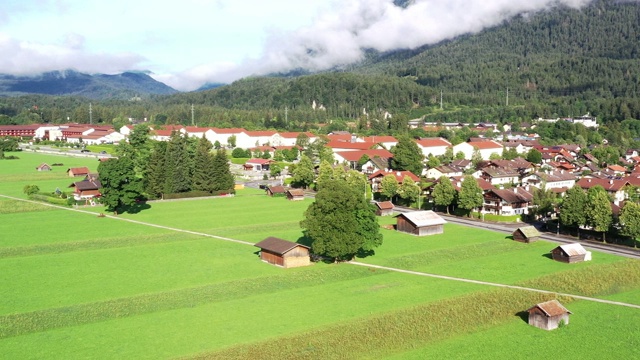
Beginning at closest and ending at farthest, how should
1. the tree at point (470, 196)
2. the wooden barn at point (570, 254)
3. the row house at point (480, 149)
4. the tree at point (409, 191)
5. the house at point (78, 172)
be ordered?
the wooden barn at point (570, 254)
the tree at point (470, 196)
the tree at point (409, 191)
the house at point (78, 172)
the row house at point (480, 149)

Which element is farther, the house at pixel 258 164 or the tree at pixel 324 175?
the house at pixel 258 164

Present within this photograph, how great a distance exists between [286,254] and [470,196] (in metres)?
26.1

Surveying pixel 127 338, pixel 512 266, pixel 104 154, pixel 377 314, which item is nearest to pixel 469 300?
pixel 377 314

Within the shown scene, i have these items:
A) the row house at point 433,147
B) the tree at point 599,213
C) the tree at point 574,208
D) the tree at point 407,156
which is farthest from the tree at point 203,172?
the row house at point 433,147

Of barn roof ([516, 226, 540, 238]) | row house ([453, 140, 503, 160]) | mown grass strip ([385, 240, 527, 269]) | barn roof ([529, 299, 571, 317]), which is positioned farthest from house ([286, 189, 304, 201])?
row house ([453, 140, 503, 160])

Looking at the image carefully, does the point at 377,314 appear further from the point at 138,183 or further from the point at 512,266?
the point at 138,183

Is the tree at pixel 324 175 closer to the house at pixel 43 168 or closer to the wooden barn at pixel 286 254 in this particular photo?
the wooden barn at pixel 286 254

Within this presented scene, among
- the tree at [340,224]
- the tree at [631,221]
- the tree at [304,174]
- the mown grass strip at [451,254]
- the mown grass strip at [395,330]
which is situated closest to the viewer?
the mown grass strip at [395,330]

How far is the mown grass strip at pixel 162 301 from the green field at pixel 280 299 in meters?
0.10

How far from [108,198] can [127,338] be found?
1276 inches

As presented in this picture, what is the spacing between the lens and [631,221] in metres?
44.7

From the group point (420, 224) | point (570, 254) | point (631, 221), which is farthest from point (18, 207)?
point (631, 221)

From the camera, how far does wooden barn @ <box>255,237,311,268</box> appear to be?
124ft

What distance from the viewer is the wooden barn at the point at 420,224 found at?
48.9 m
